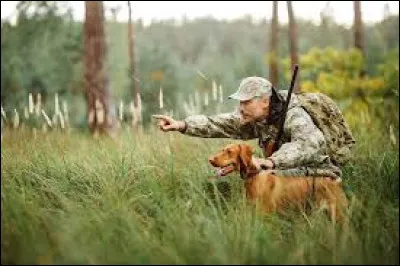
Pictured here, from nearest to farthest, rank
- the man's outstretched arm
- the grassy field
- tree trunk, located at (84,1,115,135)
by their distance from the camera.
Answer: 1. the grassy field
2. the man's outstretched arm
3. tree trunk, located at (84,1,115,135)

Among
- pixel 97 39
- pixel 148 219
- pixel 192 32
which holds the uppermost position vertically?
pixel 192 32

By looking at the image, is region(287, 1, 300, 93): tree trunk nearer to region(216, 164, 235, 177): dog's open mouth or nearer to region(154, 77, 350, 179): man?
region(154, 77, 350, 179): man

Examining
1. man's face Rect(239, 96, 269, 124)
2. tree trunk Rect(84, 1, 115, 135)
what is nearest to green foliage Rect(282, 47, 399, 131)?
tree trunk Rect(84, 1, 115, 135)

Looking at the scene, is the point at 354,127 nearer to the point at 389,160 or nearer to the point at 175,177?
the point at 389,160

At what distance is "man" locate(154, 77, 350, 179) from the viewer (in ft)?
15.2

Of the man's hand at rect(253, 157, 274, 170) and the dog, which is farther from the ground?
the man's hand at rect(253, 157, 274, 170)

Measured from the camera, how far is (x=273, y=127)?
5102 mm

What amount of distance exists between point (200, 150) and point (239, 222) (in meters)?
2.61

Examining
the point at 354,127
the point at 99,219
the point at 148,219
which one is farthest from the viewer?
the point at 354,127

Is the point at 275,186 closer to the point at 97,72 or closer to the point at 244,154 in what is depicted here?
the point at 244,154

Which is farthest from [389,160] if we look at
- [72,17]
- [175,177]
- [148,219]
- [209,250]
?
[72,17]

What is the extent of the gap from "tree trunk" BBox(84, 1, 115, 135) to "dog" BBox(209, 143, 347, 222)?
7.58 meters

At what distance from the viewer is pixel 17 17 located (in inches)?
687

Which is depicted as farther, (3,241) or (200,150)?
(200,150)
